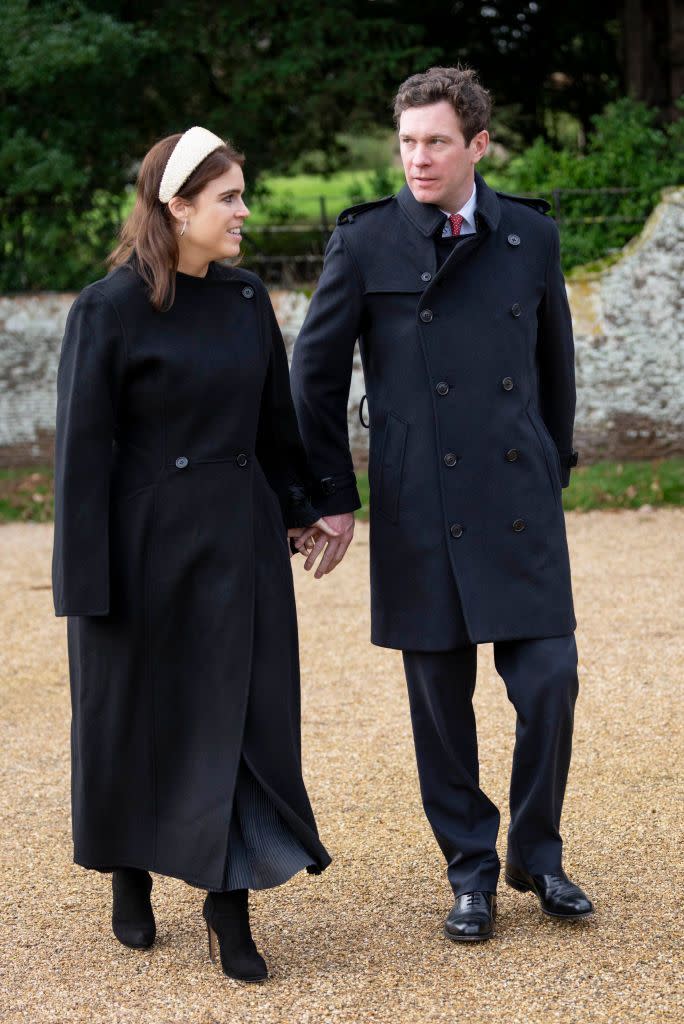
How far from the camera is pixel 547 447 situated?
12.8 ft

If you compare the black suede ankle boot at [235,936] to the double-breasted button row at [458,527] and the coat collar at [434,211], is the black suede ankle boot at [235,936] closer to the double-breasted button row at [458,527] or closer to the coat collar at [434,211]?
the double-breasted button row at [458,527]

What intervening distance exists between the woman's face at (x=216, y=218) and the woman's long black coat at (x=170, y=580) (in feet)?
0.32

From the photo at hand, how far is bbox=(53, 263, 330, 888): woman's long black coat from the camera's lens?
356 centimetres

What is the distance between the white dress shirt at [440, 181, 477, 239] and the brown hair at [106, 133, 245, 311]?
1.88 feet

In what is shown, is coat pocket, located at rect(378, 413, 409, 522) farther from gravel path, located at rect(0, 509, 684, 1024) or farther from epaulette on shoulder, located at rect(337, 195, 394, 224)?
gravel path, located at rect(0, 509, 684, 1024)

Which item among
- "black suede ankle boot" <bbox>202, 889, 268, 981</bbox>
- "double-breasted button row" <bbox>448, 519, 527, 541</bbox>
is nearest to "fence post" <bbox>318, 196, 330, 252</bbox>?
"double-breasted button row" <bbox>448, 519, 527, 541</bbox>

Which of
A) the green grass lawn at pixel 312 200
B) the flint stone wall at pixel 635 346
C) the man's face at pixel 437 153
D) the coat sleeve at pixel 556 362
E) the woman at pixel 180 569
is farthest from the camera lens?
the green grass lawn at pixel 312 200

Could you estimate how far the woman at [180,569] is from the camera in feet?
11.7

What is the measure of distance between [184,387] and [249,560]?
438 millimetres

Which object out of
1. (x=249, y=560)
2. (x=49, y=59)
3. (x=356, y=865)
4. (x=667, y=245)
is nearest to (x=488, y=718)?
(x=356, y=865)

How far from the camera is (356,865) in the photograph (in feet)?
14.3

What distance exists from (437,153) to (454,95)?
14 centimetres

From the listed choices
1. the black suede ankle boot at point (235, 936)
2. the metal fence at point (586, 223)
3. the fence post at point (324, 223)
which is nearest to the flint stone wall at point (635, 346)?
the metal fence at point (586, 223)

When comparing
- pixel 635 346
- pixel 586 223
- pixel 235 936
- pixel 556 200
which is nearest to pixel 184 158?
pixel 235 936
